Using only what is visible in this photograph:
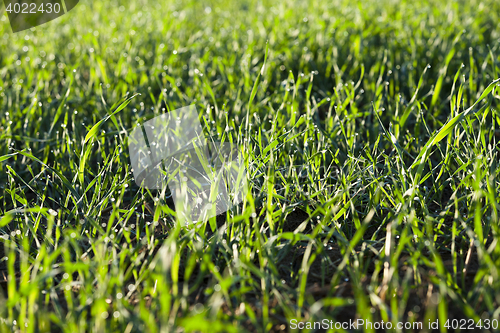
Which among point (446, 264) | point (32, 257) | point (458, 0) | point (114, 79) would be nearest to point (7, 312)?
point (32, 257)

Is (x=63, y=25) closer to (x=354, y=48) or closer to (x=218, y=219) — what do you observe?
(x=354, y=48)

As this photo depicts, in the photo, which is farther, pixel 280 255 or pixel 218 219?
pixel 218 219

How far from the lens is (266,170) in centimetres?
157

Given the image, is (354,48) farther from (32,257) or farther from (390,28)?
(32,257)

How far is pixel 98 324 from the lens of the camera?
0.92 m

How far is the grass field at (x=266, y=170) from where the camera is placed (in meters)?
1.04

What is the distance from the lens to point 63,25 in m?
3.63

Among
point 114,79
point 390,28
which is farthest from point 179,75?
point 390,28

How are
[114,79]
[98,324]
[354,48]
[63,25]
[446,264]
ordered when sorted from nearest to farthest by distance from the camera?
[98,324]
[446,264]
[114,79]
[354,48]
[63,25]

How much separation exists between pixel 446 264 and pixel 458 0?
10.6 ft

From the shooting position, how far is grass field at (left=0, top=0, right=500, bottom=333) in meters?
1.04

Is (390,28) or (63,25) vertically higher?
(63,25)

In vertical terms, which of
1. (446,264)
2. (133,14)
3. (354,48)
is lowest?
(446,264)

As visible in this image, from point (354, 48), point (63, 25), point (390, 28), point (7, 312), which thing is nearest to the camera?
point (7, 312)
